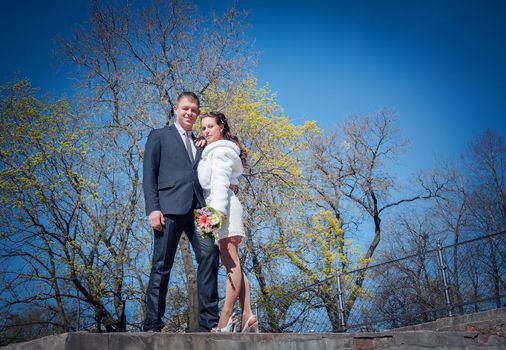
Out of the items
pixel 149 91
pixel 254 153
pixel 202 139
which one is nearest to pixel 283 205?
pixel 254 153

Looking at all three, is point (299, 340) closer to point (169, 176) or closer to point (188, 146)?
point (169, 176)

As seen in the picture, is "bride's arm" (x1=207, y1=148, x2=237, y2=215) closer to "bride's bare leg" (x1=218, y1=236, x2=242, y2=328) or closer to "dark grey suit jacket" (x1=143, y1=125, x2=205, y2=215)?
"dark grey suit jacket" (x1=143, y1=125, x2=205, y2=215)

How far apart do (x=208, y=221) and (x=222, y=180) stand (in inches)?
13.5

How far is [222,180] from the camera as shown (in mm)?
3912

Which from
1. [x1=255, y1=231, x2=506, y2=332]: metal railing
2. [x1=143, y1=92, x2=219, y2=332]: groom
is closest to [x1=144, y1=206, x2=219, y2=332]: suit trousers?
[x1=143, y1=92, x2=219, y2=332]: groom

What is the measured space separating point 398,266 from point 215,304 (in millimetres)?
7459

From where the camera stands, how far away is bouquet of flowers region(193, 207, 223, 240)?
3.78 meters

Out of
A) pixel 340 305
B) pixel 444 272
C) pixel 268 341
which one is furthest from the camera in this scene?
pixel 340 305

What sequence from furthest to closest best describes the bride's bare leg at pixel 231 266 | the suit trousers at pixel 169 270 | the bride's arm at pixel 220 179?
the bride's bare leg at pixel 231 266 < the bride's arm at pixel 220 179 < the suit trousers at pixel 169 270

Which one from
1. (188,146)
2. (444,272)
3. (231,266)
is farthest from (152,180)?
(444,272)

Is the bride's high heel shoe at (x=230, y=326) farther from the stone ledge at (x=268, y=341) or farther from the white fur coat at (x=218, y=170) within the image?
the white fur coat at (x=218, y=170)

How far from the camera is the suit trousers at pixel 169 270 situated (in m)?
3.76

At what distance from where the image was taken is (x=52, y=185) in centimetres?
1260

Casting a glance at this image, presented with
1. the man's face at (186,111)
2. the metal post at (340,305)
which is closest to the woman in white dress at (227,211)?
the man's face at (186,111)
